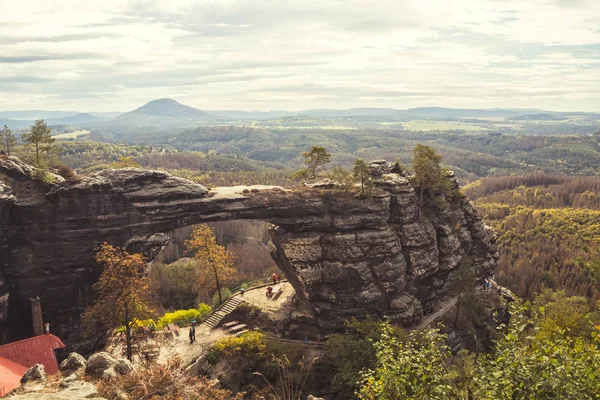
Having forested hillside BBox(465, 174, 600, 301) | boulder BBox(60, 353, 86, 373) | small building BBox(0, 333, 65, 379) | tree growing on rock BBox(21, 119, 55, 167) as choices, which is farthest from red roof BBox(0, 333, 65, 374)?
forested hillside BBox(465, 174, 600, 301)

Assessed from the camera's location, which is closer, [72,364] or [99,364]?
[99,364]

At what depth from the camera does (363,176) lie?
1886 inches

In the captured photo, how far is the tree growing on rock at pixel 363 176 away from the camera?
1868 inches

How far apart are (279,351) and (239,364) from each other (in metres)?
4.40

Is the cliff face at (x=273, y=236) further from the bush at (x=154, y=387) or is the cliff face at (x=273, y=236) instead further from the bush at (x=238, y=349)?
the bush at (x=154, y=387)

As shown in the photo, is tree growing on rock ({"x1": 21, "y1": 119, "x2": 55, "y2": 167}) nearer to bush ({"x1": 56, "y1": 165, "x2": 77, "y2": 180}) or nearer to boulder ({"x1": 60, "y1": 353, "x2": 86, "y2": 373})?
bush ({"x1": 56, "y1": 165, "x2": 77, "y2": 180})

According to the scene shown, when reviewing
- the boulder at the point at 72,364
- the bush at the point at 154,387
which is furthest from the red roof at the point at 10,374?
the bush at the point at 154,387

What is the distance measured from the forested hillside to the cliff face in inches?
1975

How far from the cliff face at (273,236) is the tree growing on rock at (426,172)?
6.81 feet

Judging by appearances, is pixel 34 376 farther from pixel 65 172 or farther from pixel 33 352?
pixel 65 172

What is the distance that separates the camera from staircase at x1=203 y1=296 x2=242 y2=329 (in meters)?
49.7

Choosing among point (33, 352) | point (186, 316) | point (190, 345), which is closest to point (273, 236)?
point (190, 345)

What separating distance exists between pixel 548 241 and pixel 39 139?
12572 centimetres

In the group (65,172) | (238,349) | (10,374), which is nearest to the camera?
(10,374)
